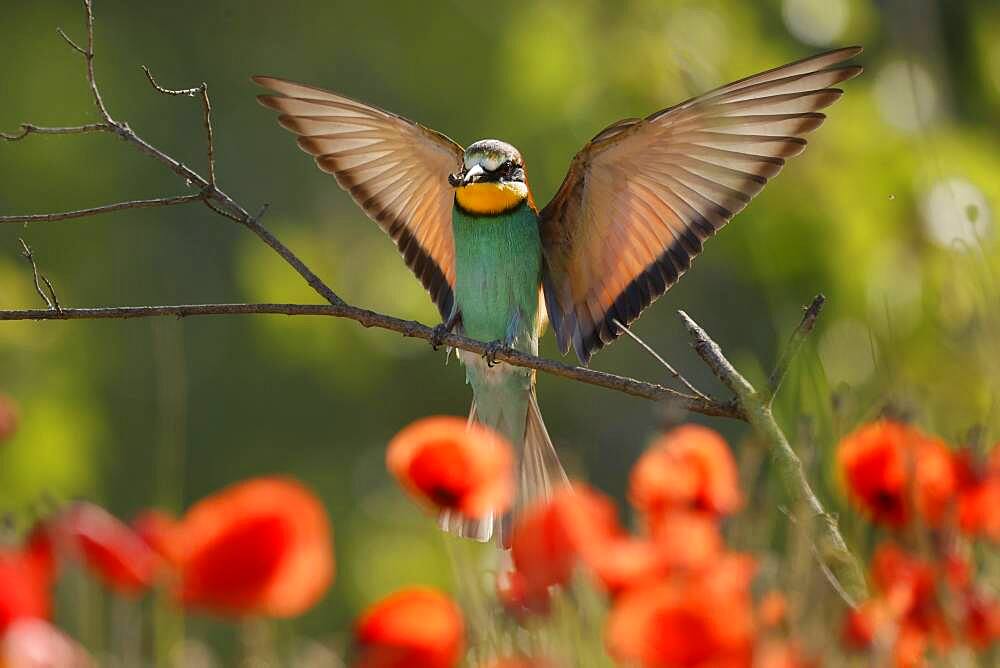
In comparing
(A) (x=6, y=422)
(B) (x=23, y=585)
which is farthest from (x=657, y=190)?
(B) (x=23, y=585)

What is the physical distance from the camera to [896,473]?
3.54 ft

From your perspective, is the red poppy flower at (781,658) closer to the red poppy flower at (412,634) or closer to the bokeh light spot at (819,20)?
the red poppy flower at (412,634)

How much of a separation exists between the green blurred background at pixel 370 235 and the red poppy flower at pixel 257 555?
0.55 m

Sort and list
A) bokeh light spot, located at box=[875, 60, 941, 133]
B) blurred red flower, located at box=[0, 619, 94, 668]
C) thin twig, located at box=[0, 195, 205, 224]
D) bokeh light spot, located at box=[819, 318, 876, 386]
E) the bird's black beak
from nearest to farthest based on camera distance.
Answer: blurred red flower, located at box=[0, 619, 94, 668] < thin twig, located at box=[0, 195, 205, 224] < bokeh light spot, located at box=[819, 318, 876, 386] < the bird's black beak < bokeh light spot, located at box=[875, 60, 941, 133]

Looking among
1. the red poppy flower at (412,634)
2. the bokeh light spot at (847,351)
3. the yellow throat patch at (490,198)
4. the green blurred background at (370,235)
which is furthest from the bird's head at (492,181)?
the red poppy flower at (412,634)

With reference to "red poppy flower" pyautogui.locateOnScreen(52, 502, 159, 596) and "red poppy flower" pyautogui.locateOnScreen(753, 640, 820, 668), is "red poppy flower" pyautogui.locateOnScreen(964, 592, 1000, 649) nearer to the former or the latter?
"red poppy flower" pyautogui.locateOnScreen(753, 640, 820, 668)

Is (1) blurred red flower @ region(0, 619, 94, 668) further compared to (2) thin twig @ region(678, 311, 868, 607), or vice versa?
(2) thin twig @ region(678, 311, 868, 607)

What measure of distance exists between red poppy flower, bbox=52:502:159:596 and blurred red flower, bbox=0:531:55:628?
0.02 meters

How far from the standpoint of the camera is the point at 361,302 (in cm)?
399

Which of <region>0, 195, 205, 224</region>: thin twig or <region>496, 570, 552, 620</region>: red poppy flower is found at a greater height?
<region>0, 195, 205, 224</region>: thin twig

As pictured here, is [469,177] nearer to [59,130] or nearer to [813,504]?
[59,130]

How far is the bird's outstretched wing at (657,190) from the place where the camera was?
1920 mm

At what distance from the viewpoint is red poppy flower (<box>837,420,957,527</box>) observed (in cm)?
106

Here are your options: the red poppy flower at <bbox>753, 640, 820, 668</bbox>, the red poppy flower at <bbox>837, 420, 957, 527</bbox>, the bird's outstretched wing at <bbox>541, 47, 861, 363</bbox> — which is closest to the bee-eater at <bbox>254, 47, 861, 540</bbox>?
the bird's outstretched wing at <bbox>541, 47, 861, 363</bbox>
